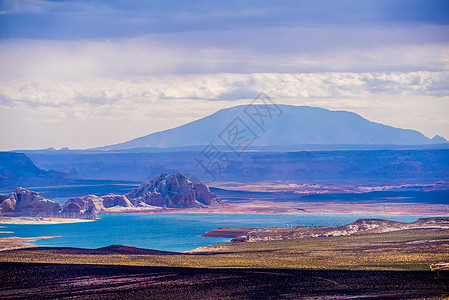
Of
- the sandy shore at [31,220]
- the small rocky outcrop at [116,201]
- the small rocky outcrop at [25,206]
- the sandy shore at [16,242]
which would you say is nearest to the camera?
the sandy shore at [16,242]

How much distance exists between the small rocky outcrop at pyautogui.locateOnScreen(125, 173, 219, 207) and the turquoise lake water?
14362 mm

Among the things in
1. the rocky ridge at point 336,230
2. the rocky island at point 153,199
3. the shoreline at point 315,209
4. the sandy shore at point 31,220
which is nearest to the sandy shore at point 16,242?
the sandy shore at point 31,220

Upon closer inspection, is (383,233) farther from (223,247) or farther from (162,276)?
(162,276)

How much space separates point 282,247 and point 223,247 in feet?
24.9

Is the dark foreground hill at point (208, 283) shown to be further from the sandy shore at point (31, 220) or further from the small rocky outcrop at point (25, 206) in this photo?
the small rocky outcrop at point (25, 206)

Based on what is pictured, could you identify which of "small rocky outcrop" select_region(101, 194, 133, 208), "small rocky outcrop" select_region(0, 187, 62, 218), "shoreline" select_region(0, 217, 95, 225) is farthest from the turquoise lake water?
"small rocky outcrop" select_region(101, 194, 133, 208)

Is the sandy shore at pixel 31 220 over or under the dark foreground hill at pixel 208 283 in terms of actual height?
over

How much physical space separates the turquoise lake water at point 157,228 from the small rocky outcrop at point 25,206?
914cm

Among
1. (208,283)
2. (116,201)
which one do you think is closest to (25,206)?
(116,201)

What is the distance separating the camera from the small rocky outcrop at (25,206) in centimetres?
14412

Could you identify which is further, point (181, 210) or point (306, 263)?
point (181, 210)


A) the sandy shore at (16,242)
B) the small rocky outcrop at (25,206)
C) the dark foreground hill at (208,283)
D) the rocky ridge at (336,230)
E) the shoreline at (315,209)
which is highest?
the small rocky outcrop at (25,206)

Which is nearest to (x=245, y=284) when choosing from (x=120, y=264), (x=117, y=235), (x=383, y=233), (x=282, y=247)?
(x=120, y=264)

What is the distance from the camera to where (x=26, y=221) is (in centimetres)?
13625
